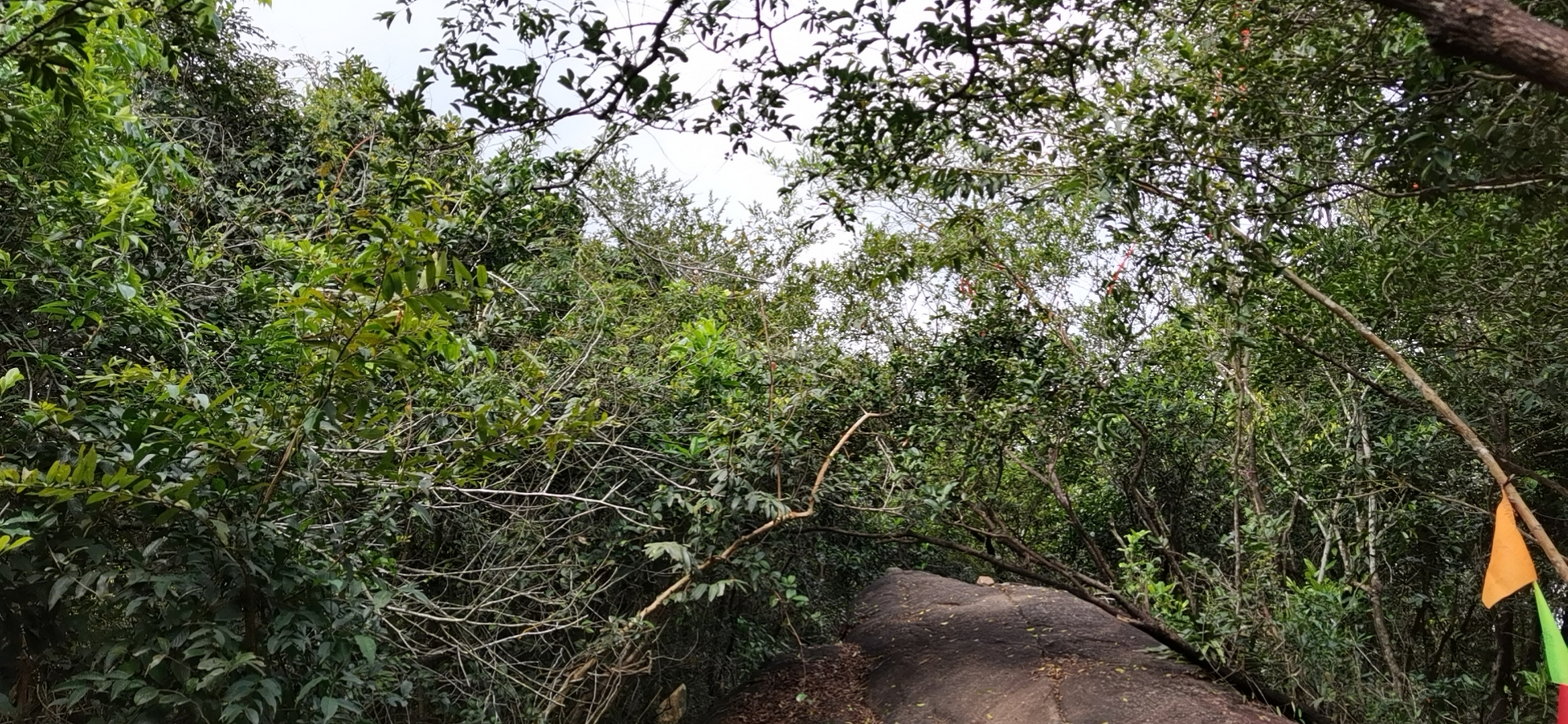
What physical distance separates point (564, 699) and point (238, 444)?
8.48 feet

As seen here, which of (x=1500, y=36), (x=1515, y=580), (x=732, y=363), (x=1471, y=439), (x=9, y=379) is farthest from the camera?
(x=732, y=363)

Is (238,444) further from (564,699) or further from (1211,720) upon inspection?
(1211,720)

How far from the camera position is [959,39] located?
8.86 ft

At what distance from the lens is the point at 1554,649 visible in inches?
120

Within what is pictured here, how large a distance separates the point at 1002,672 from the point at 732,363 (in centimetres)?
247

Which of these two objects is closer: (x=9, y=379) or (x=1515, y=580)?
(x=9, y=379)

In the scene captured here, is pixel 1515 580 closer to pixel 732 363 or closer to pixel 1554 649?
pixel 1554 649

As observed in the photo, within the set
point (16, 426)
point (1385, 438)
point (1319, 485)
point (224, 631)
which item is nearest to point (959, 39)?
point (224, 631)

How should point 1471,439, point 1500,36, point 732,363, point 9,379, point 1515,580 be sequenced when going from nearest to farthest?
point 1500,36, point 9,379, point 1515,580, point 1471,439, point 732,363

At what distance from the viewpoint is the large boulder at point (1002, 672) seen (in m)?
4.69

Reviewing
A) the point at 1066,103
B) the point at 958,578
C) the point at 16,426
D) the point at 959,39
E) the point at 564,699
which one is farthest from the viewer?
the point at 958,578

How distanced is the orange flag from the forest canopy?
0.39ft

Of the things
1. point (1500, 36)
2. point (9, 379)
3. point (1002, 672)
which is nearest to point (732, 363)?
point (1002, 672)

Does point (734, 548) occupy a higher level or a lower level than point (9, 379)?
lower
